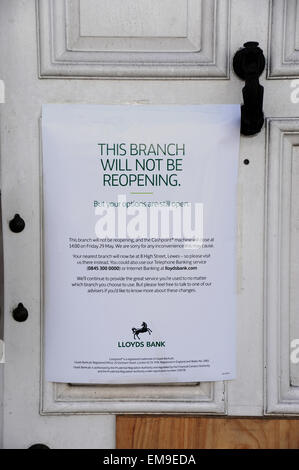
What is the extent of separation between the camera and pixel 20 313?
4.58 feet

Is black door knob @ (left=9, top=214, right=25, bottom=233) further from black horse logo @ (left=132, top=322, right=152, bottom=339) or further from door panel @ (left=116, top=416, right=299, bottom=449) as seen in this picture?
door panel @ (left=116, top=416, right=299, bottom=449)

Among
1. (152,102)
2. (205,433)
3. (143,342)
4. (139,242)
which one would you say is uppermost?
(152,102)

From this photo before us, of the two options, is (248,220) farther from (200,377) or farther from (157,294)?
(200,377)

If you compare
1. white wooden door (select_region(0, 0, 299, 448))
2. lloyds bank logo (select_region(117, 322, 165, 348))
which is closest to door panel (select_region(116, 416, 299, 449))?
white wooden door (select_region(0, 0, 299, 448))

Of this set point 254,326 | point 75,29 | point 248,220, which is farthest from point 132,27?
point 254,326

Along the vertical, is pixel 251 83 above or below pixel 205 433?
above

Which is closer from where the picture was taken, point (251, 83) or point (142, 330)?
point (251, 83)

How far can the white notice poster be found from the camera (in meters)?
1.38

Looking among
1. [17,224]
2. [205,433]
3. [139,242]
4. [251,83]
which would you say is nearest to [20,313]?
[17,224]

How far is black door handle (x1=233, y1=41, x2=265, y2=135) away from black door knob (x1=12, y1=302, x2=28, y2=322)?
0.72 metres

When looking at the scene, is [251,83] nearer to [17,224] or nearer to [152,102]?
[152,102]

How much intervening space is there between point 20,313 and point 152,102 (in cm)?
63

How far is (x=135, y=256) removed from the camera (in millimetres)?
1403

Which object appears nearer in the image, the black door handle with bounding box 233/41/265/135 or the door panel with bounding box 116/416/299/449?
the black door handle with bounding box 233/41/265/135
